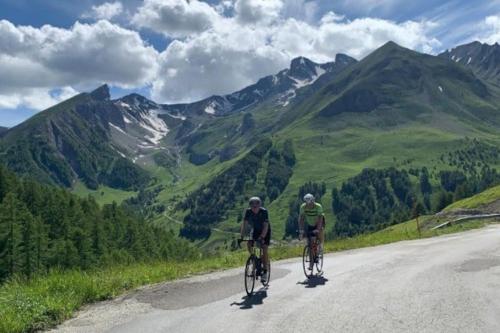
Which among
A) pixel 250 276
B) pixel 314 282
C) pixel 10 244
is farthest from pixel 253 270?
pixel 10 244

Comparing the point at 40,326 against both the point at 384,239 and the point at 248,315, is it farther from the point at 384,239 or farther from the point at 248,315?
the point at 384,239

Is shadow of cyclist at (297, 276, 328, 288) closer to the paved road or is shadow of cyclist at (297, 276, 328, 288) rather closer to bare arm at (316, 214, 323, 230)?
the paved road

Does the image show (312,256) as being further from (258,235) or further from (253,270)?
(253,270)

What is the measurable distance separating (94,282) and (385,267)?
11186 mm

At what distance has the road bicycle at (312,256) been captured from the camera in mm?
18812

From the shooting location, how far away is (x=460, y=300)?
44.3 ft

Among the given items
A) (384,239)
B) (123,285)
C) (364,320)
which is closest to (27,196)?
(384,239)

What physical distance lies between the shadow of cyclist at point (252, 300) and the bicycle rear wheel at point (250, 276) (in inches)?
9.0

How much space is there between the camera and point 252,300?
14.9m

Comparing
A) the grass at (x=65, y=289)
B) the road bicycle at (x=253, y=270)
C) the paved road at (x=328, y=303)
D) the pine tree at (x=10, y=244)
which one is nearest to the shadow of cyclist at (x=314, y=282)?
the paved road at (x=328, y=303)

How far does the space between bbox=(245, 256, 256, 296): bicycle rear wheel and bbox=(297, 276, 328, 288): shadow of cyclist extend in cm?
201

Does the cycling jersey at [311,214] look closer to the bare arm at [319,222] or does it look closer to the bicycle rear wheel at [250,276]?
the bare arm at [319,222]

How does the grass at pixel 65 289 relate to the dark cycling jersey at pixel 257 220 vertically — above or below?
below

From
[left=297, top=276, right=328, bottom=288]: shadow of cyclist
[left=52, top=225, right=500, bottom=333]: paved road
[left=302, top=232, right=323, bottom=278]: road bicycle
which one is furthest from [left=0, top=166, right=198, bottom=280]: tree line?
[left=52, top=225, right=500, bottom=333]: paved road
